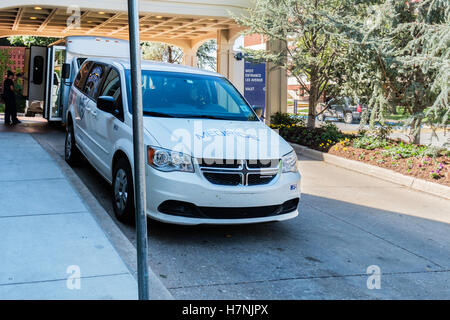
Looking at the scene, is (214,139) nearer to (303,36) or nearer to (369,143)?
(369,143)

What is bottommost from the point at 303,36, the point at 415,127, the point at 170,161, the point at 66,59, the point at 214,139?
the point at 415,127

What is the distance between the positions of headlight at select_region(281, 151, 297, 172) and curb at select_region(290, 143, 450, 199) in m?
4.19

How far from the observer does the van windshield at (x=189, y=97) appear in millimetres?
6309

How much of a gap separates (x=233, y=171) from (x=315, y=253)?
1.23 meters

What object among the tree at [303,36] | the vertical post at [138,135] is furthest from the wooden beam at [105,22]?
the vertical post at [138,135]

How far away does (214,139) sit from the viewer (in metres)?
5.48

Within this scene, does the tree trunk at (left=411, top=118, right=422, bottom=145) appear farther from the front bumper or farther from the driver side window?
the driver side window

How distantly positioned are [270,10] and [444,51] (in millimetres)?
5289

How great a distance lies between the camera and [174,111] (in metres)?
6.28

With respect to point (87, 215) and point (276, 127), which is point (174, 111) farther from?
point (276, 127)

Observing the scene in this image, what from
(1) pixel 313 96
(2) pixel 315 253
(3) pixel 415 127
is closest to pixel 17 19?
(1) pixel 313 96

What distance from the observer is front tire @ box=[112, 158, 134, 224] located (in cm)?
562

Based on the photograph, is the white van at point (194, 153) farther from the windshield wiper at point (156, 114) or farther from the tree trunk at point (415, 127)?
the tree trunk at point (415, 127)
